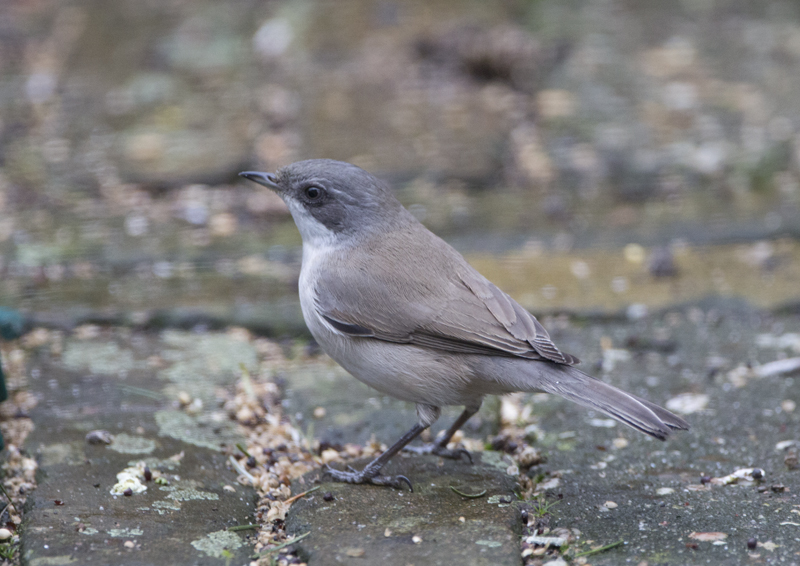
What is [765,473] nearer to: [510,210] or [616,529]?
[616,529]

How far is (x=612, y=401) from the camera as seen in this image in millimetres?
3352

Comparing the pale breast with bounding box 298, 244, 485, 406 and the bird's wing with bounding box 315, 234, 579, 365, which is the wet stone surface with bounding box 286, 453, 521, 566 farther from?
the bird's wing with bounding box 315, 234, 579, 365

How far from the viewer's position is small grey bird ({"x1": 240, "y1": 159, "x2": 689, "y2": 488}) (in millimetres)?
3646

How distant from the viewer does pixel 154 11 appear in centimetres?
1002

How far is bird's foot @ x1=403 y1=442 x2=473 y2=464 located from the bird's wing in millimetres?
579

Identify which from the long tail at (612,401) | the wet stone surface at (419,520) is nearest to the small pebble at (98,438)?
the wet stone surface at (419,520)

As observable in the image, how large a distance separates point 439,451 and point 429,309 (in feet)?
2.49

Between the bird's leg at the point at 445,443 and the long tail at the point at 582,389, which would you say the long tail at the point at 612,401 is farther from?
the bird's leg at the point at 445,443

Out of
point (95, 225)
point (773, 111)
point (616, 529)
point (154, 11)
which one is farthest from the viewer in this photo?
point (154, 11)

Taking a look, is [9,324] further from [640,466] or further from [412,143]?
[412,143]

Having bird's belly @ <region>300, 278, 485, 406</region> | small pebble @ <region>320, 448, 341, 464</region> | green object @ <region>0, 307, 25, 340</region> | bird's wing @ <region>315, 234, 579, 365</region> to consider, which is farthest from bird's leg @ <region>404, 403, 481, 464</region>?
green object @ <region>0, 307, 25, 340</region>

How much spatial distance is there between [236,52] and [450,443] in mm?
6362

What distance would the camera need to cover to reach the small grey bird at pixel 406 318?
12.0 feet

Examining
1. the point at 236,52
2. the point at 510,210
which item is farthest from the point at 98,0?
the point at 510,210
